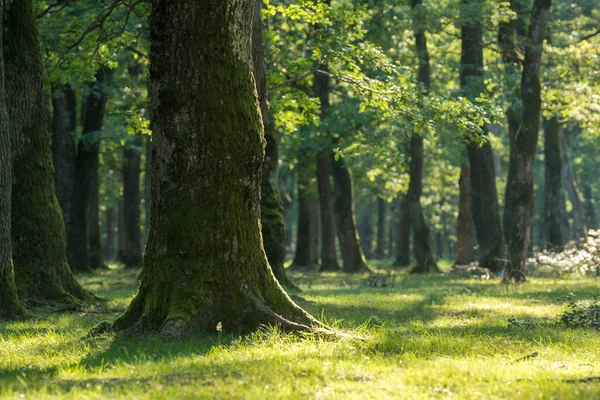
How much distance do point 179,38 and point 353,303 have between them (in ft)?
26.3

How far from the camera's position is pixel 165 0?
9.27 meters

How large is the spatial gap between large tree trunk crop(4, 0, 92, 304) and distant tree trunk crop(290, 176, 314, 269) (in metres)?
21.8

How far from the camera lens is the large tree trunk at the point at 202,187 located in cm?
907

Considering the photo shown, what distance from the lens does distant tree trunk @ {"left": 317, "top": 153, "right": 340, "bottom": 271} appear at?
34.1 meters

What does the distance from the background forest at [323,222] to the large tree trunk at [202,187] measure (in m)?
0.06

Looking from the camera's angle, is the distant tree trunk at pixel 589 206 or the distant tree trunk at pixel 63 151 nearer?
the distant tree trunk at pixel 63 151

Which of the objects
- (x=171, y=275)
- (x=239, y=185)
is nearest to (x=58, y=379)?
(x=171, y=275)

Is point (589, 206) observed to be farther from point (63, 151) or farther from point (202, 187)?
point (202, 187)

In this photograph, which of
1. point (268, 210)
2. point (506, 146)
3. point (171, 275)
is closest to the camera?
point (171, 275)

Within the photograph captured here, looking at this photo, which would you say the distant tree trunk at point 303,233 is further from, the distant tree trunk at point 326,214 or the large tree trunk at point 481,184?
the large tree trunk at point 481,184

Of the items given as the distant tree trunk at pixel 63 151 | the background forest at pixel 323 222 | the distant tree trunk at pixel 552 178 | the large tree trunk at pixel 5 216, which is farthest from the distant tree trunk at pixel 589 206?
the large tree trunk at pixel 5 216

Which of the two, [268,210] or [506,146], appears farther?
[506,146]

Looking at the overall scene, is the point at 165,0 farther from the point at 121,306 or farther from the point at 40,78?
the point at 121,306

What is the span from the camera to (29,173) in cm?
1457
